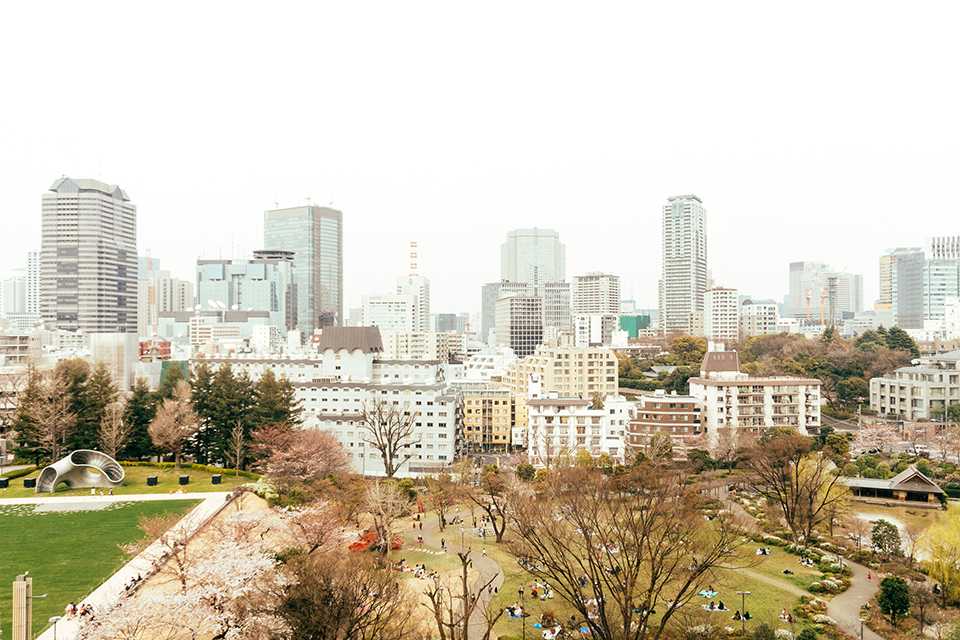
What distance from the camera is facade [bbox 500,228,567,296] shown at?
190375 millimetres

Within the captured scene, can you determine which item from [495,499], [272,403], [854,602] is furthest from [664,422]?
[272,403]

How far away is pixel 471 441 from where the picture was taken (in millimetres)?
51875

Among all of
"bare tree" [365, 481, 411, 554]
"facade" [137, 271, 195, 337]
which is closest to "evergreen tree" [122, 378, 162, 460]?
"bare tree" [365, 481, 411, 554]

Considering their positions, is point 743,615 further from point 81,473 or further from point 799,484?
point 81,473

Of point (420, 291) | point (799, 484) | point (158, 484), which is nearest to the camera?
point (799, 484)

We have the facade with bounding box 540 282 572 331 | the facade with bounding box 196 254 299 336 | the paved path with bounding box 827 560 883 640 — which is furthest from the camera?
the facade with bounding box 196 254 299 336

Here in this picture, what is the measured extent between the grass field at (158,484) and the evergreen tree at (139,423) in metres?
2.55

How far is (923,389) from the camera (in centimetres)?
4922

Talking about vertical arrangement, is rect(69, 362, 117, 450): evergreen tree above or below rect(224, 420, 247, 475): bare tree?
above

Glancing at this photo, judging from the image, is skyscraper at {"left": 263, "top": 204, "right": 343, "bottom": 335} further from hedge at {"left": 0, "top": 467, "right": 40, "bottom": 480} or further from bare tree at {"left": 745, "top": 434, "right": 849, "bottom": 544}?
bare tree at {"left": 745, "top": 434, "right": 849, "bottom": 544}

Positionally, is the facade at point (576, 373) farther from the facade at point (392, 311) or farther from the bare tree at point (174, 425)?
the facade at point (392, 311)

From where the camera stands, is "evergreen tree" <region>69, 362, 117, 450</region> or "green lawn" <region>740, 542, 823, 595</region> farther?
"evergreen tree" <region>69, 362, 117, 450</region>

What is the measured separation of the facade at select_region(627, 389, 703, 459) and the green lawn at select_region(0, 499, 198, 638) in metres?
28.3

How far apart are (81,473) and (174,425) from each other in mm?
5198
